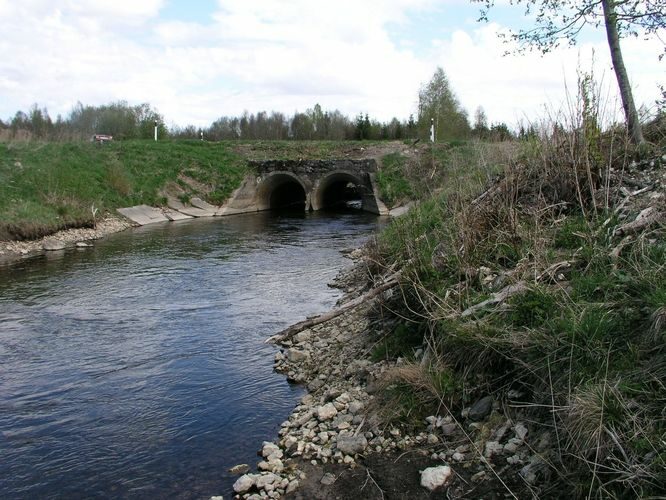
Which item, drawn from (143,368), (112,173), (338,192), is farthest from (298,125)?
(143,368)

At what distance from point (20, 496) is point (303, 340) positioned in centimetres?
518

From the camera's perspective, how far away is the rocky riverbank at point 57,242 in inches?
758

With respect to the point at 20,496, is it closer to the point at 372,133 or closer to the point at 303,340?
the point at 303,340

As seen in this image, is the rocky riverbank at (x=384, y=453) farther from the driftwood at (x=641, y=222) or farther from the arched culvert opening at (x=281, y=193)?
the arched culvert opening at (x=281, y=193)

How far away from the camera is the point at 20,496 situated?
18.8 feet

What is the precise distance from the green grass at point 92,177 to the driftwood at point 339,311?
14965 millimetres

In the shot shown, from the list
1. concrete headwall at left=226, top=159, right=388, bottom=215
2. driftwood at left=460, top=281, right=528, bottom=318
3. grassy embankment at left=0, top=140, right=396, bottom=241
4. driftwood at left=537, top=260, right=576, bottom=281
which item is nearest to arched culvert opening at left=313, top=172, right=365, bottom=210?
concrete headwall at left=226, top=159, right=388, bottom=215

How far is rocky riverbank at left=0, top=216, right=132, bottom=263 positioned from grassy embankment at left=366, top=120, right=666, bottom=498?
15207 millimetres

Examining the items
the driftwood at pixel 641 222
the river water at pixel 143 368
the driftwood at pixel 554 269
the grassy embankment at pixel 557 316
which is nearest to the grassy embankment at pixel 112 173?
the river water at pixel 143 368

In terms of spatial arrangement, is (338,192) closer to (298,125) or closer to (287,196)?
(287,196)

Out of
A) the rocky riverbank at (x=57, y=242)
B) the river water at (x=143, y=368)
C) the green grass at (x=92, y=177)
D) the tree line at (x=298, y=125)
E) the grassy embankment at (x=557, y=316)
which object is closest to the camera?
the grassy embankment at (x=557, y=316)

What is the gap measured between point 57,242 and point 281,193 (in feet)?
64.5

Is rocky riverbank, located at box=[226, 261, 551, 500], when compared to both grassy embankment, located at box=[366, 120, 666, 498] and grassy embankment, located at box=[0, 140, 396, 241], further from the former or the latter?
grassy embankment, located at box=[0, 140, 396, 241]

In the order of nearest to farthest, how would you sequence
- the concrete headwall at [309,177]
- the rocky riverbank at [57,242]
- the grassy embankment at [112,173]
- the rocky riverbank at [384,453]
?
the rocky riverbank at [384,453] < the rocky riverbank at [57,242] < the grassy embankment at [112,173] < the concrete headwall at [309,177]
